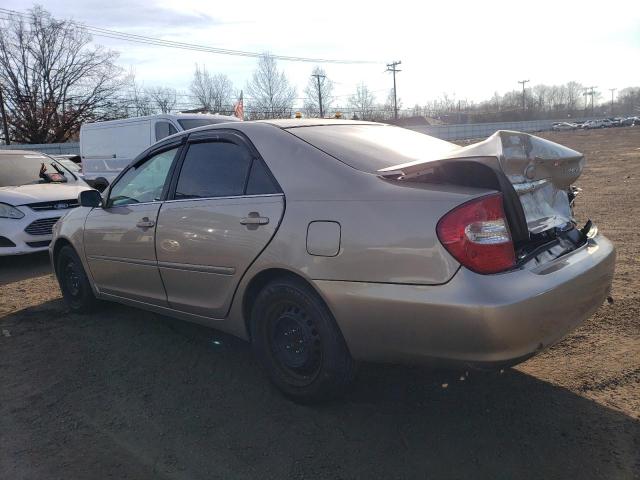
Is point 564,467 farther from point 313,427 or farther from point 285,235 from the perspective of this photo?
point 285,235

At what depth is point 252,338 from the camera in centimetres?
331

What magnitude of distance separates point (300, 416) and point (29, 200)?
603 centimetres

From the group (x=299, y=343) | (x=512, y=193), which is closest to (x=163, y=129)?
(x=299, y=343)

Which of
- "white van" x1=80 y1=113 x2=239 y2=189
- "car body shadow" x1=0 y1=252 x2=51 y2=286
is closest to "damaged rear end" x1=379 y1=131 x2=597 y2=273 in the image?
"car body shadow" x1=0 y1=252 x2=51 y2=286

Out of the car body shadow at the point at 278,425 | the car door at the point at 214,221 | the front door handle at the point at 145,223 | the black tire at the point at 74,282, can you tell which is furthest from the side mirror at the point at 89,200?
the car body shadow at the point at 278,425

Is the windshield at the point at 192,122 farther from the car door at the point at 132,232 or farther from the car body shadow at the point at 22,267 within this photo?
the car door at the point at 132,232

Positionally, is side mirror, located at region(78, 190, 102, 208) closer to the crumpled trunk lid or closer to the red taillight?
the crumpled trunk lid

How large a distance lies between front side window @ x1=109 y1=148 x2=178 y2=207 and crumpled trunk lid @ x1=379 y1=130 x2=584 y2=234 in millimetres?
1964

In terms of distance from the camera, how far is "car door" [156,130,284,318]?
319cm

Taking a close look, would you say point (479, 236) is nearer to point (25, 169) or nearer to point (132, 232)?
point (132, 232)

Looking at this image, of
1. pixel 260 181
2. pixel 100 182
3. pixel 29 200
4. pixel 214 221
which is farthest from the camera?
pixel 100 182

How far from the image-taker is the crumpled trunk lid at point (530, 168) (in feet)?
8.84

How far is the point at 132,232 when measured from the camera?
162 inches

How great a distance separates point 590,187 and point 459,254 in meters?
11.6
